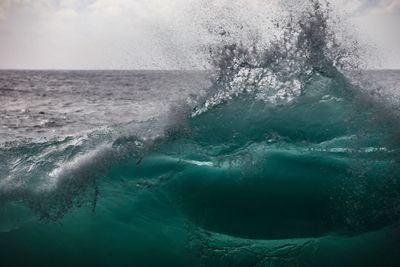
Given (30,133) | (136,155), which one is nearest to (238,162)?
(136,155)

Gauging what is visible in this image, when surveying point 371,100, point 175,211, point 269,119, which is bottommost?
point 175,211

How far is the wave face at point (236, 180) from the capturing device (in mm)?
4512

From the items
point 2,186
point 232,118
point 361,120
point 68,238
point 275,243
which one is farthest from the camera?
point 232,118

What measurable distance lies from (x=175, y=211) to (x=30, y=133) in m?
8.68

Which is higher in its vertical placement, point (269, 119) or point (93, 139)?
point (269, 119)

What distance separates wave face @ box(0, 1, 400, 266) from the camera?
178 inches

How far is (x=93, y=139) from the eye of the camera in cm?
582

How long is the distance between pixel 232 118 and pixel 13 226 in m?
3.22

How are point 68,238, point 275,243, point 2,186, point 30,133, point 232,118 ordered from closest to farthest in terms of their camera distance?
point 275,243 < point 68,238 < point 2,186 < point 232,118 < point 30,133

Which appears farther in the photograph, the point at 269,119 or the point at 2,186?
the point at 269,119

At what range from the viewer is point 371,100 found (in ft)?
19.5

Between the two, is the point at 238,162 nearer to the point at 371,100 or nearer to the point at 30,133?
the point at 371,100

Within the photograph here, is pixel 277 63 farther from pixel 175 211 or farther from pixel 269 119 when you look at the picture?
pixel 175 211

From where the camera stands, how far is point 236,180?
4.98 meters
